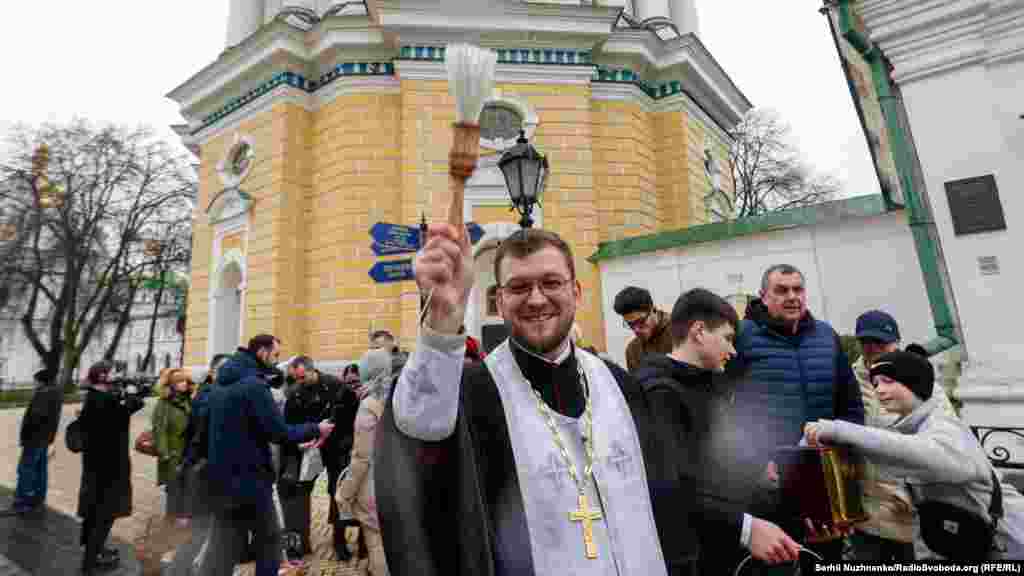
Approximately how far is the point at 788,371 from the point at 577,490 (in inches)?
76.6

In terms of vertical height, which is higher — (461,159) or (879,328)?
(461,159)

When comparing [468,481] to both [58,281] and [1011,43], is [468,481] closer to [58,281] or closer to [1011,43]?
[1011,43]

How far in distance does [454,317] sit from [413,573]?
1.80ft

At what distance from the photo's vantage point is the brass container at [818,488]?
2.10 meters

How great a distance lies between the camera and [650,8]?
53.0 feet

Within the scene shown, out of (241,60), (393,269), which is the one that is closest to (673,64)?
(241,60)

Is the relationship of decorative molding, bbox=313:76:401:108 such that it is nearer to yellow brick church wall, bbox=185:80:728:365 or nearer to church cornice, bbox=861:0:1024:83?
yellow brick church wall, bbox=185:80:728:365

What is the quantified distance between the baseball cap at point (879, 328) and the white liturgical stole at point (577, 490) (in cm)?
248

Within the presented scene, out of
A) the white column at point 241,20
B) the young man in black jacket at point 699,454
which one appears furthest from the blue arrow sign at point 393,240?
the white column at point 241,20

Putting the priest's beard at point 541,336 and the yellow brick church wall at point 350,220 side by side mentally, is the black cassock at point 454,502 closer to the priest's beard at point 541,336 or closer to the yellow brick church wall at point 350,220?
the priest's beard at point 541,336

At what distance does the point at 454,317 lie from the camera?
114cm

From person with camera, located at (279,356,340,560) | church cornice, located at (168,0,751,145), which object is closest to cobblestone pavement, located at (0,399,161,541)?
person with camera, located at (279,356,340,560)

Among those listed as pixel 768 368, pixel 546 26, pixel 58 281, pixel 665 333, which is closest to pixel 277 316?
pixel 546 26

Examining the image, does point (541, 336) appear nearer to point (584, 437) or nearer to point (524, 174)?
point (584, 437)
